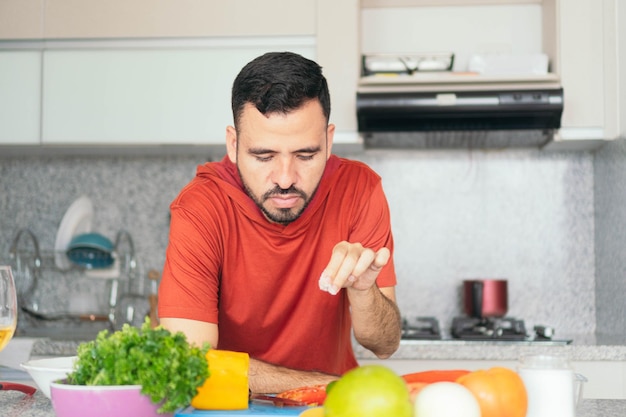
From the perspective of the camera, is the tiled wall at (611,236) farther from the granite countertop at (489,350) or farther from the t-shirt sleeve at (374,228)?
the t-shirt sleeve at (374,228)

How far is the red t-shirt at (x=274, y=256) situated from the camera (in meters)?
1.63

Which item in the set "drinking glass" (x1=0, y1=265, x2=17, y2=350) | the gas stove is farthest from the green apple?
the gas stove

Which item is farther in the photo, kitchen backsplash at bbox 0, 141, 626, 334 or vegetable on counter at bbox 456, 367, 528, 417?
kitchen backsplash at bbox 0, 141, 626, 334

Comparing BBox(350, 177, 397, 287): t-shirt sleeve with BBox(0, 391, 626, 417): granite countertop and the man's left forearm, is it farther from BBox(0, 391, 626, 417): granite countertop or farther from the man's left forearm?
BBox(0, 391, 626, 417): granite countertop

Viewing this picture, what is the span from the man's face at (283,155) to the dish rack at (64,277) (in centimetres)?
161

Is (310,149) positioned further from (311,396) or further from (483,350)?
(483,350)

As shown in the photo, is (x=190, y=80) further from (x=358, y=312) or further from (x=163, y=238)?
(x=358, y=312)

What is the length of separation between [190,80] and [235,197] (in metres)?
1.20

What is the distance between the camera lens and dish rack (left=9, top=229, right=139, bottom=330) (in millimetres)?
3006

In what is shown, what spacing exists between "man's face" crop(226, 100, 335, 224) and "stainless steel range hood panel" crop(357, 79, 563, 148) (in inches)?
42.8

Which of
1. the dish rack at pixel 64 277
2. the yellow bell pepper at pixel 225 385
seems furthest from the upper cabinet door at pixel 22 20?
the yellow bell pepper at pixel 225 385

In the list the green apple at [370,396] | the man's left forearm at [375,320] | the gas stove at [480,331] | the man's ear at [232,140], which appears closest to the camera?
the green apple at [370,396]

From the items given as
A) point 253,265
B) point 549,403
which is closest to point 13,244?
point 253,265

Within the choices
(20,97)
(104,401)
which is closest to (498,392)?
(104,401)
